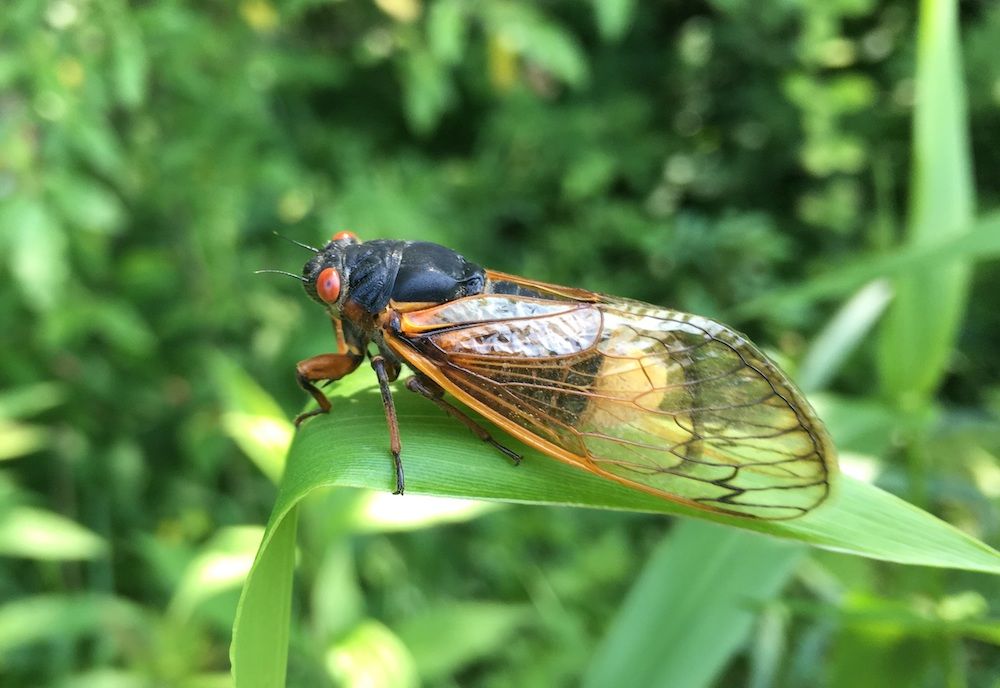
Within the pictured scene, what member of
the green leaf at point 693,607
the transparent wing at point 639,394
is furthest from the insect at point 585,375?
the green leaf at point 693,607

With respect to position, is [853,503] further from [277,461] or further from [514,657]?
[514,657]

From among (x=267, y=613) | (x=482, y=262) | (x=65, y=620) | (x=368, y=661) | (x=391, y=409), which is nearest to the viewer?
(x=267, y=613)

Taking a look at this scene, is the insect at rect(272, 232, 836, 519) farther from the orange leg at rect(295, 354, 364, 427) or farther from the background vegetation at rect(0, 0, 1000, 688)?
the background vegetation at rect(0, 0, 1000, 688)

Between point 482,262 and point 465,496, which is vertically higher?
point 482,262

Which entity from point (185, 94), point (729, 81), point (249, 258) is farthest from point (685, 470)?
point (729, 81)

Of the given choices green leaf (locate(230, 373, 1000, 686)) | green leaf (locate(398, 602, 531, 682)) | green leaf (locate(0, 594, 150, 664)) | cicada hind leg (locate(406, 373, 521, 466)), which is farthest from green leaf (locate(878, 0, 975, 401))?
green leaf (locate(0, 594, 150, 664))

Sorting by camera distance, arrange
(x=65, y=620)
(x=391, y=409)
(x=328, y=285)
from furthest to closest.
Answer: (x=65, y=620), (x=328, y=285), (x=391, y=409)

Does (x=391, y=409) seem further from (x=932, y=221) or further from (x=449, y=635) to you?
(x=932, y=221)

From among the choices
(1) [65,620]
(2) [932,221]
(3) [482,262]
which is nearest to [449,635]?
(1) [65,620]
